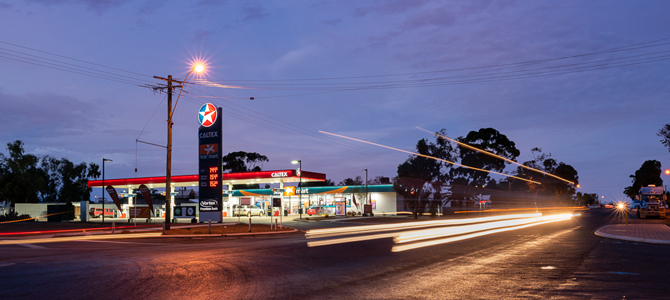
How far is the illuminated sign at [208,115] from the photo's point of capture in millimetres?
38719

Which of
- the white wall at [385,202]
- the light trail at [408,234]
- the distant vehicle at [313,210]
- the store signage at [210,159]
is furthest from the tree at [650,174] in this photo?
the store signage at [210,159]

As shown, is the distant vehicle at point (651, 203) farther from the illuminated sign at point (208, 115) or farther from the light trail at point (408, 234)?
the illuminated sign at point (208, 115)

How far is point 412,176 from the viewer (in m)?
80.6

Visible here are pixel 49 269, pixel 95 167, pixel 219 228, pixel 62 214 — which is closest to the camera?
pixel 49 269

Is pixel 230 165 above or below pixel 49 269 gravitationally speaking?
above

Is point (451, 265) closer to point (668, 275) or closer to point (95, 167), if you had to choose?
point (668, 275)

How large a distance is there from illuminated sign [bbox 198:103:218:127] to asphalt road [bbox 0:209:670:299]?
24019 mm

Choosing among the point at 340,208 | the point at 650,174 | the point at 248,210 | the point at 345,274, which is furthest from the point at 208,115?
the point at 650,174

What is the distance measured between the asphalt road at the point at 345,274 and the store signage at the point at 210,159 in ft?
74.1

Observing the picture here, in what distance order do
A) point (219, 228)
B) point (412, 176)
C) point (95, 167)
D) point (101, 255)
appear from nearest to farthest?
point (101, 255) → point (219, 228) → point (412, 176) → point (95, 167)

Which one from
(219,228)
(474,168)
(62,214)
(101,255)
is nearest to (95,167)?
(62,214)

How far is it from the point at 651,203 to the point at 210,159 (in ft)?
135

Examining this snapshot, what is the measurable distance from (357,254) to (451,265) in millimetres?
3807

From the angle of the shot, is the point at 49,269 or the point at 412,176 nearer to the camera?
the point at 49,269
